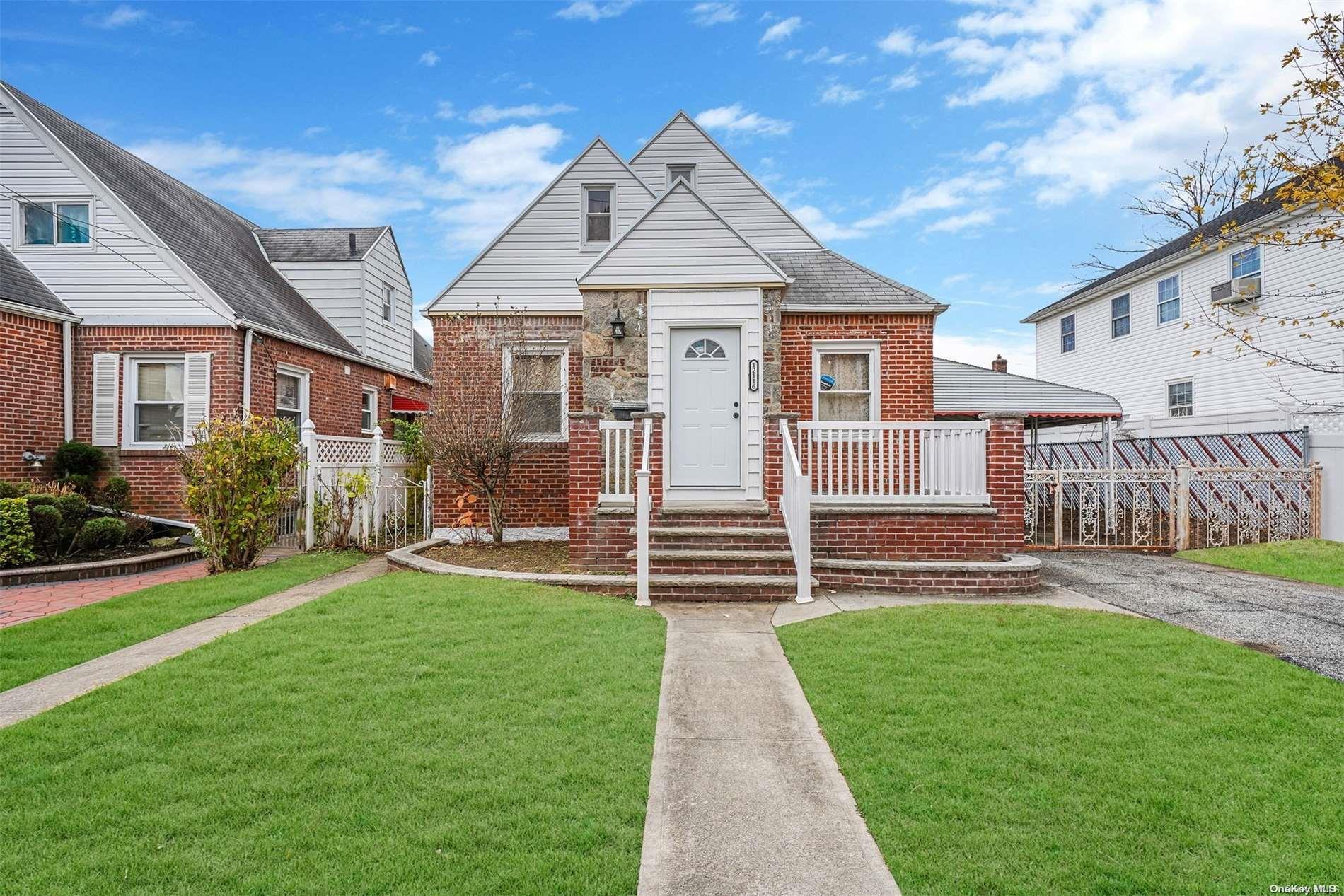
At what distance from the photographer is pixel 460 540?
1017 cm

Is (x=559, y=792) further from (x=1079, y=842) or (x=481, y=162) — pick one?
(x=481, y=162)

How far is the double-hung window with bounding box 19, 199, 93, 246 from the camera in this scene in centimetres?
1117

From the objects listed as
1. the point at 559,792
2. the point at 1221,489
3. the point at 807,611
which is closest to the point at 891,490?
the point at 807,611

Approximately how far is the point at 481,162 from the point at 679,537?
433 inches

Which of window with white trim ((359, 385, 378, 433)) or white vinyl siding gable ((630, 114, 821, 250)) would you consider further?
window with white trim ((359, 385, 378, 433))

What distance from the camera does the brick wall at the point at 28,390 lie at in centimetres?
996

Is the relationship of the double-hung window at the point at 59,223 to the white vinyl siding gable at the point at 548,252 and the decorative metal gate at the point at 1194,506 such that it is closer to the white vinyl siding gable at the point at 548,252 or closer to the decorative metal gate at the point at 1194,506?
the white vinyl siding gable at the point at 548,252

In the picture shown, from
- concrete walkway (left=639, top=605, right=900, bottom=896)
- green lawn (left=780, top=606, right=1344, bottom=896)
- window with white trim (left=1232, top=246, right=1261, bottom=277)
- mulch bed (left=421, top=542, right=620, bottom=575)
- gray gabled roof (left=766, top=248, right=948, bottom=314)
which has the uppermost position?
window with white trim (left=1232, top=246, right=1261, bottom=277)

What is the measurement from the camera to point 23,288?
10.5 meters

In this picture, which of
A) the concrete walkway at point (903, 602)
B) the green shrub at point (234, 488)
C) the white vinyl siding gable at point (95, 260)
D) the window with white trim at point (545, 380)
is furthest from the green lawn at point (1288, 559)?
the white vinyl siding gable at point (95, 260)

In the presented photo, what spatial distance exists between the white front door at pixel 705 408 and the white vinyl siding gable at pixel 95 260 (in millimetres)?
7683

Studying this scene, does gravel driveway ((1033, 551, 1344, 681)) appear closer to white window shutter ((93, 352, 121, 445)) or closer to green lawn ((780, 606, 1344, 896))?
green lawn ((780, 606, 1344, 896))

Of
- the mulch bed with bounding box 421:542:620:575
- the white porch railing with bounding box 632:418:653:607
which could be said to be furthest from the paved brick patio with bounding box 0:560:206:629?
the white porch railing with bounding box 632:418:653:607

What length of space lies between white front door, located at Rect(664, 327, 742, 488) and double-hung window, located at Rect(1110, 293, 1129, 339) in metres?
15.4
